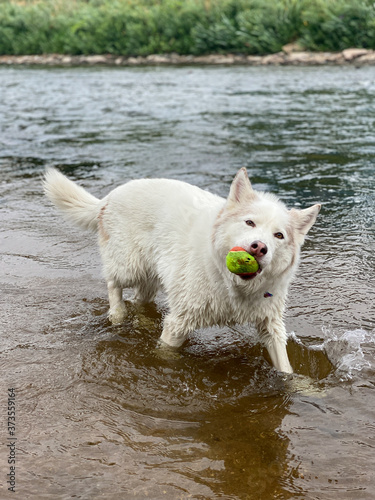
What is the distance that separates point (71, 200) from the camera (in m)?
5.18

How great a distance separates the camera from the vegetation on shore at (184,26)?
3259 centimetres

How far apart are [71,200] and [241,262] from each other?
2392 millimetres

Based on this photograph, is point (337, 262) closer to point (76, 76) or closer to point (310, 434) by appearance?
point (310, 434)

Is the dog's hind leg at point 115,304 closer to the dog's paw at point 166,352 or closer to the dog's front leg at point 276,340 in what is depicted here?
the dog's paw at point 166,352

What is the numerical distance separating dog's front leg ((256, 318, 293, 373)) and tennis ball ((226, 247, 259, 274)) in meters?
0.76

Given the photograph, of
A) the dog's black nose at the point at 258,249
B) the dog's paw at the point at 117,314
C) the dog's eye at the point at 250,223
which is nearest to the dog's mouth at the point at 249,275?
the dog's black nose at the point at 258,249

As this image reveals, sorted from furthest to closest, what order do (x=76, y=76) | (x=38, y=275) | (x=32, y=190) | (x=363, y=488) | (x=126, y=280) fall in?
(x=76, y=76)
(x=32, y=190)
(x=38, y=275)
(x=126, y=280)
(x=363, y=488)

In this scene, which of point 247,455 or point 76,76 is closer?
point 247,455

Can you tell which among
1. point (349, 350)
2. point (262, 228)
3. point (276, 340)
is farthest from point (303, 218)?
point (349, 350)

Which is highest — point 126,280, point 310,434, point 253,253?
point 253,253

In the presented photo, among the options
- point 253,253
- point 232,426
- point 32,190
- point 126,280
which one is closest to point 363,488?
point 232,426

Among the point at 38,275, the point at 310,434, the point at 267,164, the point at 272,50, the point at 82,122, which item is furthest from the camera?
the point at 272,50

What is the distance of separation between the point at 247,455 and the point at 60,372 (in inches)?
60.9

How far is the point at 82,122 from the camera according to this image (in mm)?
15445
